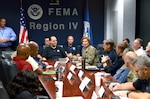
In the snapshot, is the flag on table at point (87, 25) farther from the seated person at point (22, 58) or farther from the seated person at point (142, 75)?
the seated person at point (142, 75)

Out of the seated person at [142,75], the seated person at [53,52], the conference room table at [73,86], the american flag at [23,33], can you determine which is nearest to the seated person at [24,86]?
the conference room table at [73,86]

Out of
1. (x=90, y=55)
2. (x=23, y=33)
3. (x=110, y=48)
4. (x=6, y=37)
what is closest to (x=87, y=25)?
(x=23, y=33)

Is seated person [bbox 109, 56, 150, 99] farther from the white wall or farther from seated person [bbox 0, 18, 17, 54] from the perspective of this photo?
seated person [bbox 0, 18, 17, 54]

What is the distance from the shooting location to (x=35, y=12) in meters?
9.03

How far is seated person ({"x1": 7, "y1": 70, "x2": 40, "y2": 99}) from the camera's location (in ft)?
8.93

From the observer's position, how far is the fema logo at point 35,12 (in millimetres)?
8992

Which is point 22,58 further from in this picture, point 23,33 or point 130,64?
point 23,33

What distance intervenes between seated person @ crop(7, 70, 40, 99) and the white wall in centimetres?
530

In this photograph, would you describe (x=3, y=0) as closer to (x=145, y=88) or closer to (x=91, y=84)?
(x=91, y=84)

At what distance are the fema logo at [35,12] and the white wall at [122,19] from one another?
6.88 feet

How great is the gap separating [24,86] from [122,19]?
540 centimetres

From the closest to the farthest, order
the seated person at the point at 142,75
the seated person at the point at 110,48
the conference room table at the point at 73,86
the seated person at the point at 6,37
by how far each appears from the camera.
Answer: the seated person at the point at 142,75
the conference room table at the point at 73,86
the seated person at the point at 110,48
the seated person at the point at 6,37

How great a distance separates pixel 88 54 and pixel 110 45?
76cm

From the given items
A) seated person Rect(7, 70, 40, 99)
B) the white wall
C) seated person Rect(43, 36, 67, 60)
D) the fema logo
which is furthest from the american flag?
seated person Rect(7, 70, 40, 99)
